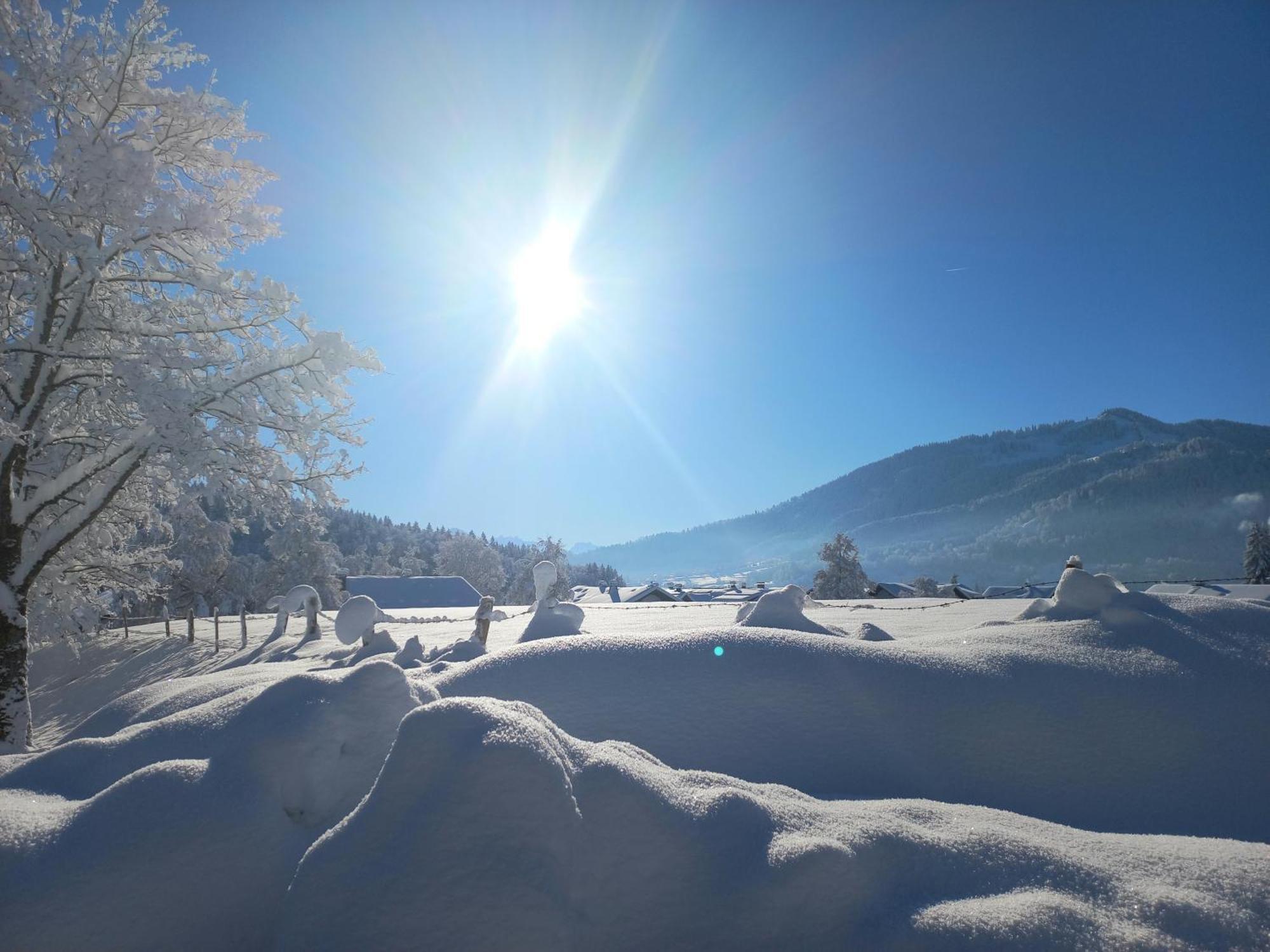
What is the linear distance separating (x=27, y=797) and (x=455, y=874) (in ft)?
8.01

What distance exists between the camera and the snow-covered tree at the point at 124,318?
5254 mm

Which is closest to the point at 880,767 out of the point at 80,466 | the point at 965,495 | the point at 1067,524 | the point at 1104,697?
the point at 1104,697

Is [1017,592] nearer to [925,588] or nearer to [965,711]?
[925,588]

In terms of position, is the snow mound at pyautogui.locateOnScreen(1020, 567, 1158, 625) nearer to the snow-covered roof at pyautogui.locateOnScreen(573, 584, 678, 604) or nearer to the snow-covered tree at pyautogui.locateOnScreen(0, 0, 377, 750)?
the snow-covered tree at pyautogui.locateOnScreen(0, 0, 377, 750)

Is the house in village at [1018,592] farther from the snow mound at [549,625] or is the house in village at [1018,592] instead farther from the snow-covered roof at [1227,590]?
the snow mound at [549,625]

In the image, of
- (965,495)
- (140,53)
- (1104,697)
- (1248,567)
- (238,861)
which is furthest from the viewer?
(965,495)

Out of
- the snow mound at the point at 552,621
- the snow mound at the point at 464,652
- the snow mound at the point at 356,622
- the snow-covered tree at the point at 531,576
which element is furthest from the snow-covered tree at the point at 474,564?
the snow mound at the point at 464,652

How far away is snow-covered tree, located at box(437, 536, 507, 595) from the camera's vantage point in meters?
60.9

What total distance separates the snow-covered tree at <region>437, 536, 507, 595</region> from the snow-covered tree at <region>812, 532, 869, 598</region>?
35316 millimetres

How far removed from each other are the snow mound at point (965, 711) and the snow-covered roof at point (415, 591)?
37728mm

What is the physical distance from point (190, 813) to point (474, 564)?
61.7 meters

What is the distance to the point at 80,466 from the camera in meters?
5.86

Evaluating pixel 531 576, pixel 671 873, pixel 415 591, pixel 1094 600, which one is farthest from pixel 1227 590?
pixel 531 576

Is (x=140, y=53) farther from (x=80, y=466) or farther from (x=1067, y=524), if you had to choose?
(x=1067, y=524)
